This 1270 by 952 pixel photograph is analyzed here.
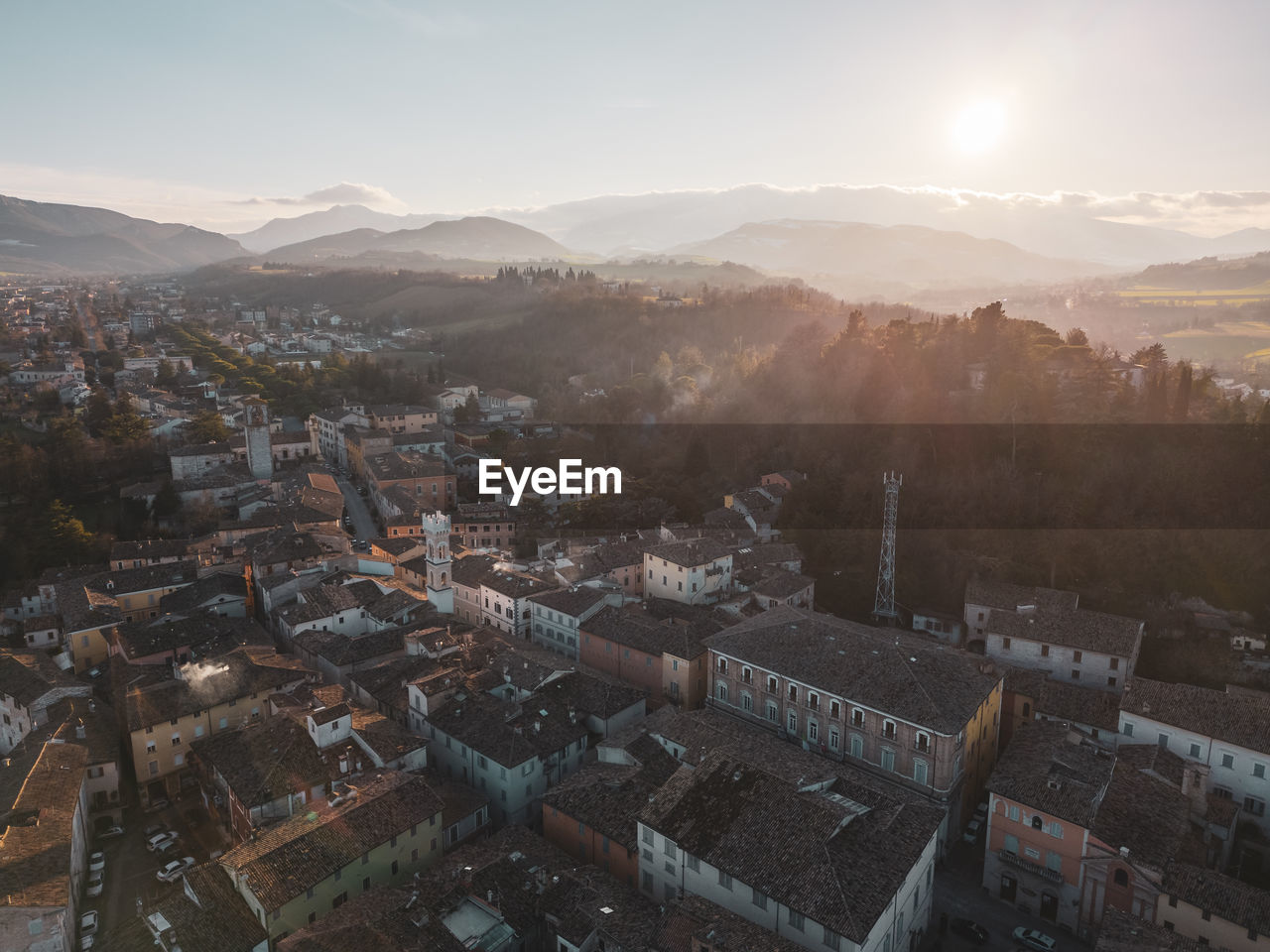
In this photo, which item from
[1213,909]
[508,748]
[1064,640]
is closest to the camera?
[1213,909]

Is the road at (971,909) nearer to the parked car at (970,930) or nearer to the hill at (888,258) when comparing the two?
the parked car at (970,930)

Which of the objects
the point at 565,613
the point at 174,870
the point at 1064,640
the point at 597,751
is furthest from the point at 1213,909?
the point at 174,870

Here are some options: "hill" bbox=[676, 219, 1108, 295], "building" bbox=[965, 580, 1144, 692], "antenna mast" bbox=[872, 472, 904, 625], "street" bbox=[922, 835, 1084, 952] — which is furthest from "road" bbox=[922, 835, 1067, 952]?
"hill" bbox=[676, 219, 1108, 295]

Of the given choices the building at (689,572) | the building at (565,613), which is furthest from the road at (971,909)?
the building at (565,613)

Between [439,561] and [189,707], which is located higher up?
[439,561]

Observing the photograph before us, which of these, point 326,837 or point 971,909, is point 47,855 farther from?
point 971,909
